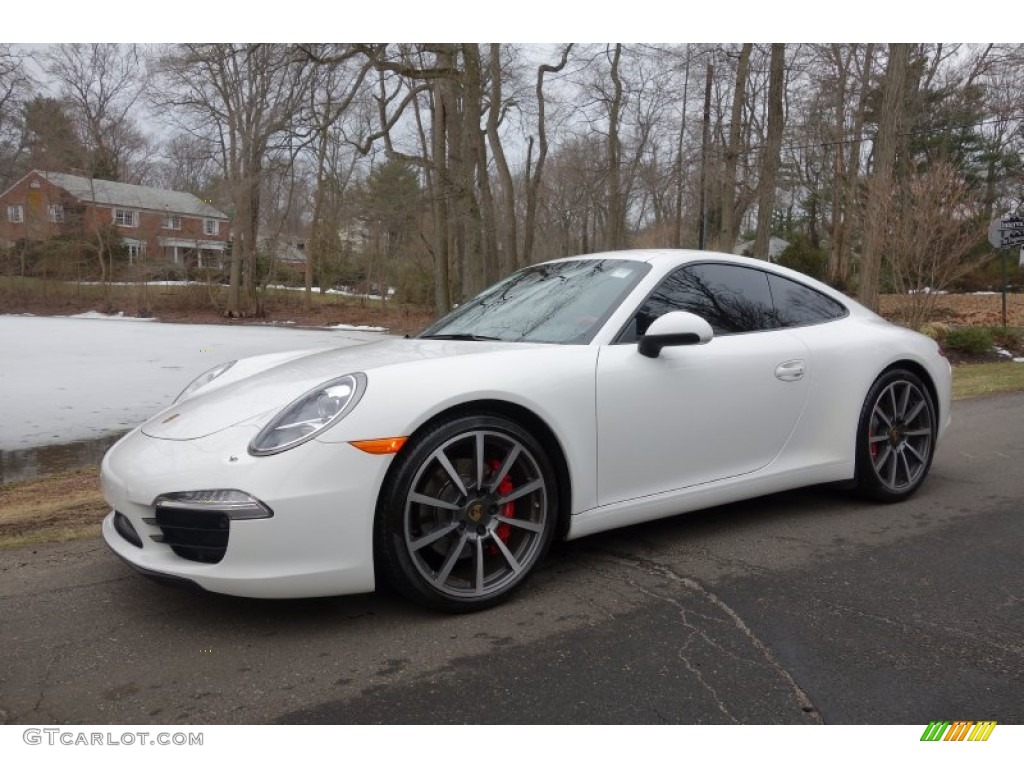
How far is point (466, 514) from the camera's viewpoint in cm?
292

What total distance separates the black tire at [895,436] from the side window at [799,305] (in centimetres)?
46

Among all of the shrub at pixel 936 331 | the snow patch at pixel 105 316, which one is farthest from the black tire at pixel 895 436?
the snow patch at pixel 105 316

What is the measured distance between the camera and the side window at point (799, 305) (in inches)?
164

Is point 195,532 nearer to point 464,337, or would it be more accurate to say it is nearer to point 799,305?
point 464,337

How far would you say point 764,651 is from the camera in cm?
264

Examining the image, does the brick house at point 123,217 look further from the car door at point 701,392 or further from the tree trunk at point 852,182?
the car door at point 701,392

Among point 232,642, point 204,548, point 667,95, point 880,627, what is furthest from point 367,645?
point 667,95

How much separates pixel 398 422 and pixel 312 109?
1460 centimetres

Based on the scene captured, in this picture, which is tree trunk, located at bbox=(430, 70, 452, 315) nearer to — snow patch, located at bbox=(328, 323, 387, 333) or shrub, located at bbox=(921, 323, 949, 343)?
snow patch, located at bbox=(328, 323, 387, 333)

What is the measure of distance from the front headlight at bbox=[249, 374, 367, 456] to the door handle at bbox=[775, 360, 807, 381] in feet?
6.88

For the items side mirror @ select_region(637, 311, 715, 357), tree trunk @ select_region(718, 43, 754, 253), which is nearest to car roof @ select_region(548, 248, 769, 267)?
side mirror @ select_region(637, 311, 715, 357)

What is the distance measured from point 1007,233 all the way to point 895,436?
1624cm

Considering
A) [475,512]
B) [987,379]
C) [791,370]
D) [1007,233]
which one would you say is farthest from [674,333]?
[1007,233]

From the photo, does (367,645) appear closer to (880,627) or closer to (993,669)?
(880,627)
